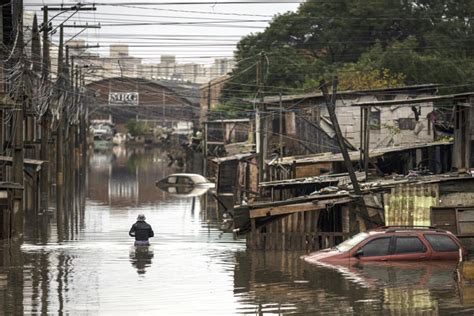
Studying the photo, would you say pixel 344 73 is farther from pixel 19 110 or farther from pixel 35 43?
pixel 19 110

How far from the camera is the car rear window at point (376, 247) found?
2453cm

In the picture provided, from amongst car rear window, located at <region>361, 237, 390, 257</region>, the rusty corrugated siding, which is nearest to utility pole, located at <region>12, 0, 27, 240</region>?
the rusty corrugated siding

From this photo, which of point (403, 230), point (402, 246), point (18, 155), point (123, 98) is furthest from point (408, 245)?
point (123, 98)

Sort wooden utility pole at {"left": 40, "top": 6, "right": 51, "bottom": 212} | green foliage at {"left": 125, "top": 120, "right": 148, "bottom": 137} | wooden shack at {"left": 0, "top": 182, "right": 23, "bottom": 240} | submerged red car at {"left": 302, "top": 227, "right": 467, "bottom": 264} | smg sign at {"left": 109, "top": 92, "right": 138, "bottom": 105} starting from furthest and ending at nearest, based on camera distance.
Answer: green foliage at {"left": 125, "top": 120, "right": 148, "bottom": 137} → smg sign at {"left": 109, "top": 92, "right": 138, "bottom": 105} → wooden utility pole at {"left": 40, "top": 6, "right": 51, "bottom": 212} → wooden shack at {"left": 0, "top": 182, "right": 23, "bottom": 240} → submerged red car at {"left": 302, "top": 227, "right": 467, "bottom": 264}

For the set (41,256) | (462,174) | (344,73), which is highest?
(344,73)

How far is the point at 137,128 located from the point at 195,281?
14048 centimetres

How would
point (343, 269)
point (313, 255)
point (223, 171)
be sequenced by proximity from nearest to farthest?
point (343, 269)
point (313, 255)
point (223, 171)

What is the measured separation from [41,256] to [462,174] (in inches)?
463

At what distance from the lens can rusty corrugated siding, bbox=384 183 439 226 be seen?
2808 cm

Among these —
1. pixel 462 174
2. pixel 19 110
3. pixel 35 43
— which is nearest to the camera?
pixel 462 174

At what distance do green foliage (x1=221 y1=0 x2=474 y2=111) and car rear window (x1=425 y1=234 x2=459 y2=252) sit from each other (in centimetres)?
4575

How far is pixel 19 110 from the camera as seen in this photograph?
122 ft

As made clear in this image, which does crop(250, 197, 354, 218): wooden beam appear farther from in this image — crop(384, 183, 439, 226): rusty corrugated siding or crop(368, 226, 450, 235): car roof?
crop(368, 226, 450, 235): car roof

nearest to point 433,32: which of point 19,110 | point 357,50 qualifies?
point 357,50
